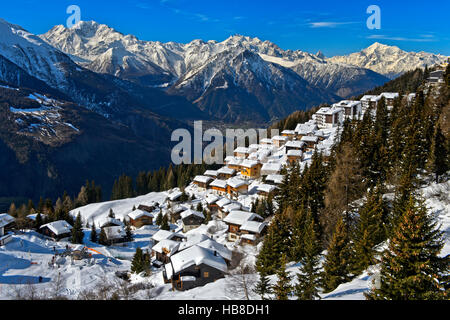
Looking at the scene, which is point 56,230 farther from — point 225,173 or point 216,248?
point 225,173

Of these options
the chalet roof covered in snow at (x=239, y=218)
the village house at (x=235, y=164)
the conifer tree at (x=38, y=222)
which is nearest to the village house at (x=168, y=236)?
the chalet roof covered in snow at (x=239, y=218)

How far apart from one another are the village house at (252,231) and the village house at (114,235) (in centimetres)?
2692

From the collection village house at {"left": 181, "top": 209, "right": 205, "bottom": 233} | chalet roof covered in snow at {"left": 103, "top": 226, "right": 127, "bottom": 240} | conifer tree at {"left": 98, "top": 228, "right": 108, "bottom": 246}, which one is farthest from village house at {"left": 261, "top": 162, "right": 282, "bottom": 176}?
conifer tree at {"left": 98, "top": 228, "right": 108, "bottom": 246}

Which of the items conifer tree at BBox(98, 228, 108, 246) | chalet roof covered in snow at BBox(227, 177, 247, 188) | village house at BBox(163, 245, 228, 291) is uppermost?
chalet roof covered in snow at BBox(227, 177, 247, 188)

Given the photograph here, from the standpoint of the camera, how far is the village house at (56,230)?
6234cm

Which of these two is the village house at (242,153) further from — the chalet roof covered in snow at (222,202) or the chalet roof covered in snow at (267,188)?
the chalet roof covered in snow at (222,202)

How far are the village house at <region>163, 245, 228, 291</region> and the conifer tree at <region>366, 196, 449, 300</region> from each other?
23.3 meters

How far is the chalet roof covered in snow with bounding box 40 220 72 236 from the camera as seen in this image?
6230 cm

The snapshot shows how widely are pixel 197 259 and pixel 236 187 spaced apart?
4203 cm

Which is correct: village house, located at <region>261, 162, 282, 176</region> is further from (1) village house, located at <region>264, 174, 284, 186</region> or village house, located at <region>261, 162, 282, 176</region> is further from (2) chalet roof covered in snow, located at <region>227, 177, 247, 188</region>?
(2) chalet roof covered in snow, located at <region>227, 177, 247, 188</region>

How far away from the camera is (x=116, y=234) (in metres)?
62.9

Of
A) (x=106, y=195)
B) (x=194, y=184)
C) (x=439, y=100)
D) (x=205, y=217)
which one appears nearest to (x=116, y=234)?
(x=205, y=217)
